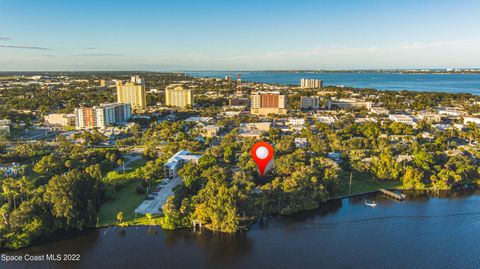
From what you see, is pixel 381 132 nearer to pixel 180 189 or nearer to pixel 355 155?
pixel 355 155

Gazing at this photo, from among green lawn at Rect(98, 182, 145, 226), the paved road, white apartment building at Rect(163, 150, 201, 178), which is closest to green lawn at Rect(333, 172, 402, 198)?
white apartment building at Rect(163, 150, 201, 178)

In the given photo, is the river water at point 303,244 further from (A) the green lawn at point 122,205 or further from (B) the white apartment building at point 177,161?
(B) the white apartment building at point 177,161

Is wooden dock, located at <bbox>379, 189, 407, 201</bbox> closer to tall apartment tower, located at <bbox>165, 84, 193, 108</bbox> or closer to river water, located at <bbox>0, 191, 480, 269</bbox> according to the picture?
river water, located at <bbox>0, 191, 480, 269</bbox>

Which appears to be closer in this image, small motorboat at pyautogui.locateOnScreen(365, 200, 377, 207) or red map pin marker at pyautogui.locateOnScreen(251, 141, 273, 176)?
small motorboat at pyautogui.locateOnScreen(365, 200, 377, 207)

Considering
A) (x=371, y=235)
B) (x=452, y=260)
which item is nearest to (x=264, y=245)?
(x=371, y=235)

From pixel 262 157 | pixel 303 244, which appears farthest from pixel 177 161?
pixel 303 244

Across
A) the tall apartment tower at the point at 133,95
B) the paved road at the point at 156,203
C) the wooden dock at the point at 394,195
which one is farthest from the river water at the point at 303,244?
the tall apartment tower at the point at 133,95
